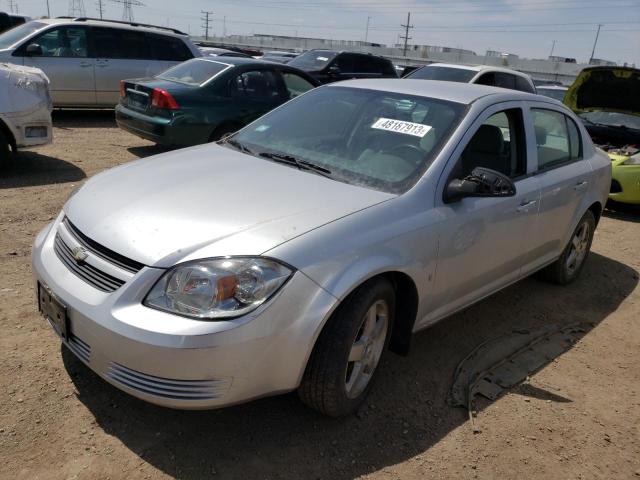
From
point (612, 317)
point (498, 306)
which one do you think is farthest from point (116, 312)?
point (612, 317)

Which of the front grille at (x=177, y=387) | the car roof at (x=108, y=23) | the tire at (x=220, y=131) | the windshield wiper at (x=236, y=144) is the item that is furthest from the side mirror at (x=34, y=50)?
the front grille at (x=177, y=387)

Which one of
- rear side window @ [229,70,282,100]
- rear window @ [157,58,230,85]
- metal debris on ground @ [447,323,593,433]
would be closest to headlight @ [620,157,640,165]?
metal debris on ground @ [447,323,593,433]

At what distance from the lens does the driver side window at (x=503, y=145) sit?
144 inches

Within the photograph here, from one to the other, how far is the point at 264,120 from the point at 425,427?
7.57 ft

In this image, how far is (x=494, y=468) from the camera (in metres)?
2.70

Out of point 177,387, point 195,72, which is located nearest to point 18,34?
point 195,72

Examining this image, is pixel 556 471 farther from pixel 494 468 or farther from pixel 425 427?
pixel 425 427

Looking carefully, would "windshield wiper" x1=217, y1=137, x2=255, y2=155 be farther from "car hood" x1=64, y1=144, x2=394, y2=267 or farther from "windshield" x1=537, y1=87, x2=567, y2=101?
"windshield" x1=537, y1=87, x2=567, y2=101

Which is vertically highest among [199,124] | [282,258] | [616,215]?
[282,258]

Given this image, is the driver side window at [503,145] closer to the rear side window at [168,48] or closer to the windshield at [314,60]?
the rear side window at [168,48]

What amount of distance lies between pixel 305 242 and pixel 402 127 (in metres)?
1.33

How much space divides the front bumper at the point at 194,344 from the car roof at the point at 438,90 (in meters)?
1.79

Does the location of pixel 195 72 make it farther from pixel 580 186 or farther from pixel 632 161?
pixel 632 161

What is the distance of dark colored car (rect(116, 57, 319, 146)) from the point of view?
7.57 metres
